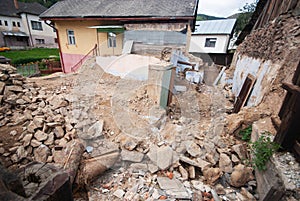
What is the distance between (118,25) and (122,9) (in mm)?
994

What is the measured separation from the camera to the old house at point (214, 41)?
14931mm

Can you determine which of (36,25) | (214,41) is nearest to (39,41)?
(36,25)

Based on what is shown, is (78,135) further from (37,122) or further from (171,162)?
(171,162)

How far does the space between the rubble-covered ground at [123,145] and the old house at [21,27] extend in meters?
24.7

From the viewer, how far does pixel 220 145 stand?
8.64 feet

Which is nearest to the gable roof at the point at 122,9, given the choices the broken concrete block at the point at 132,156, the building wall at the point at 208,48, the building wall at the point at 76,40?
the building wall at the point at 76,40

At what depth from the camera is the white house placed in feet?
49.4

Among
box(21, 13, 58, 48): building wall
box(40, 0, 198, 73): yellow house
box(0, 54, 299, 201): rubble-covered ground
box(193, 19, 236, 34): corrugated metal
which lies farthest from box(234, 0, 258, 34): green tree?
box(21, 13, 58, 48): building wall

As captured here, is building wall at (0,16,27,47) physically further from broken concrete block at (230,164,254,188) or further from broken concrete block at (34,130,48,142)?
broken concrete block at (230,164,254,188)

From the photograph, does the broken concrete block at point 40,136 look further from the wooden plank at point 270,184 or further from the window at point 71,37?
the window at point 71,37

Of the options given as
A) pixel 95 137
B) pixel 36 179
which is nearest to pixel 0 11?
pixel 95 137

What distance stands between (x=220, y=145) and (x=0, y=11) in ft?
102

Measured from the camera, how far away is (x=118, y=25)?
8.52m

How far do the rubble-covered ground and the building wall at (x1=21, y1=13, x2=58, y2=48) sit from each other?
980 inches
